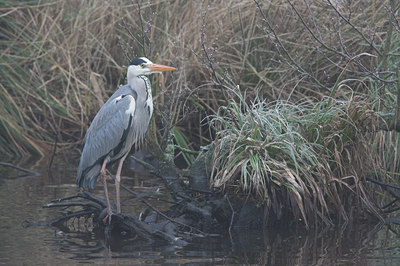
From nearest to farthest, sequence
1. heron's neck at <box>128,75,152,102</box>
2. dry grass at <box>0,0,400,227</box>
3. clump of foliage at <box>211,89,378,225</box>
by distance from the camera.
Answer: clump of foliage at <box>211,89,378,225</box> < dry grass at <box>0,0,400,227</box> < heron's neck at <box>128,75,152,102</box>

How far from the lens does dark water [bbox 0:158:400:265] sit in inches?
168

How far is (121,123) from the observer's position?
5797 mm

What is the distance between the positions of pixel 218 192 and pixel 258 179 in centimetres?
44

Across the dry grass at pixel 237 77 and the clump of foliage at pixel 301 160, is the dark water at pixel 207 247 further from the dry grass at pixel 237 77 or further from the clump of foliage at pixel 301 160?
the dry grass at pixel 237 77

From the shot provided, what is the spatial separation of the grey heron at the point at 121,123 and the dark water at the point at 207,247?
0.52 metres

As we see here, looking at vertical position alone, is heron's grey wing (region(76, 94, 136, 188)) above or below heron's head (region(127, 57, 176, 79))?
below

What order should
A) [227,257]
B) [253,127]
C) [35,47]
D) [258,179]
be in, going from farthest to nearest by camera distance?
1. [35,47]
2. [253,127]
3. [258,179]
4. [227,257]

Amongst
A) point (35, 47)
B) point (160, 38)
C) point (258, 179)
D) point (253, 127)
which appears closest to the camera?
point (258, 179)

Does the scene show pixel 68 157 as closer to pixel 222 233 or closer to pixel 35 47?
pixel 35 47

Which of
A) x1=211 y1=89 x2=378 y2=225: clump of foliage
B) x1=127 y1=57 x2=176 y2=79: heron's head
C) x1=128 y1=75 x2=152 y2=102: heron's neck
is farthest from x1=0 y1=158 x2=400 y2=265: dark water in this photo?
x1=127 y1=57 x2=176 y2=79: heron's head

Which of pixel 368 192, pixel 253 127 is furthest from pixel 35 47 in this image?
pixel 368 192

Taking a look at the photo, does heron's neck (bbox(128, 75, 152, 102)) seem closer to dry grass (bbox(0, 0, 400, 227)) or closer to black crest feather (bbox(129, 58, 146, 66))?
black crest feather (bbox(129, 58, 146, 66))

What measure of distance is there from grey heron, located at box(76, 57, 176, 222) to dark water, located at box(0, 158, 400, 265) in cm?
52

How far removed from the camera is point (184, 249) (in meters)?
4.59
